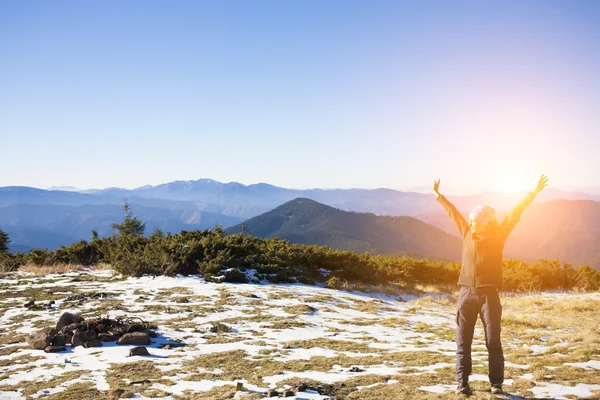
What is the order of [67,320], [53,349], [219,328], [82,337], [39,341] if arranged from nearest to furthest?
[53,349] < [39,341] < [82,337] < [67,320] < [219,328]

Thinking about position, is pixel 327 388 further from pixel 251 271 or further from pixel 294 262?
pixel 294 262

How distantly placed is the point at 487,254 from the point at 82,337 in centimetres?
810

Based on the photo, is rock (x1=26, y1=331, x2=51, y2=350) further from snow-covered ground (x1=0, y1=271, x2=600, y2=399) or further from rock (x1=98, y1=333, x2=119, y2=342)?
rock (x1=98, y1=333, x2=119, y2=342)

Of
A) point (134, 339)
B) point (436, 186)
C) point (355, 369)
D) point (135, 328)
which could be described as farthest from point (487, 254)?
point (135, 328)

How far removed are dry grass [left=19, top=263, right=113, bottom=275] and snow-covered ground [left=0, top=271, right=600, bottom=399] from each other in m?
3.25

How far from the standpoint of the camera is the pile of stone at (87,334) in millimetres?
8273

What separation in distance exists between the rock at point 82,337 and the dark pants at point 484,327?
7323 mm

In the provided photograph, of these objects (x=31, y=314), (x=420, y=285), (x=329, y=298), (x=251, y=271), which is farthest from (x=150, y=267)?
(x=420, y=285)

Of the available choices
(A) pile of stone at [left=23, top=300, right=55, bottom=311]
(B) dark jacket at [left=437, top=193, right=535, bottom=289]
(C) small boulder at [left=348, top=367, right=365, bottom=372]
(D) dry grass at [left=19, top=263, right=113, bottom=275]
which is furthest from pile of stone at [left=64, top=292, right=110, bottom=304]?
(B) dark jacket at [left=437, top=193, right=535, bottom=289]

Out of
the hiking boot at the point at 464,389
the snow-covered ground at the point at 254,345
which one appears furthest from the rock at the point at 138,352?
the hiking boot at the point at 464,389

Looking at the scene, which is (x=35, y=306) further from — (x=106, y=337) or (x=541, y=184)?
(x=541, y=184)

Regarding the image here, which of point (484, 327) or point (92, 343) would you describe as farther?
point (92, 343)

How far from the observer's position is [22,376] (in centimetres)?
684

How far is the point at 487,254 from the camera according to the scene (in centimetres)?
564
